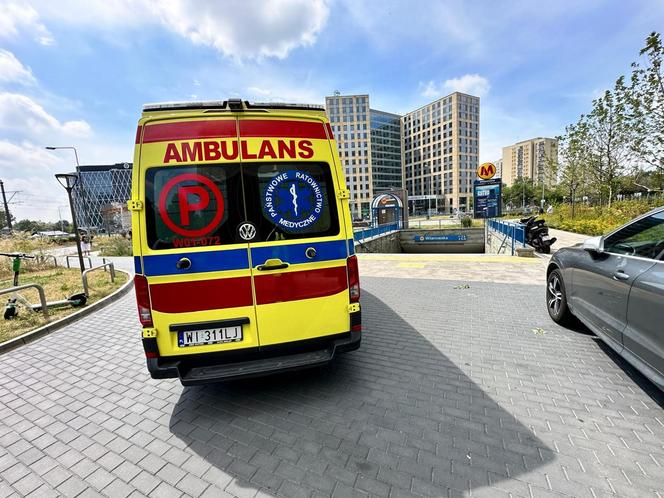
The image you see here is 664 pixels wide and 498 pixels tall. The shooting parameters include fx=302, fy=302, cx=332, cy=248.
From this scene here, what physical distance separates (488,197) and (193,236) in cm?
→ 1956

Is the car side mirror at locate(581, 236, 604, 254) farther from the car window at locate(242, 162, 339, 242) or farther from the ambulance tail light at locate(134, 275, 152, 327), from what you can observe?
the ambulance tail light at locate(134, 275, 152, 327)

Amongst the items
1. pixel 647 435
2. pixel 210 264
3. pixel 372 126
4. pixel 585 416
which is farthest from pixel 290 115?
pixel 372 126

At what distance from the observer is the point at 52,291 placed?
8688 millimetres

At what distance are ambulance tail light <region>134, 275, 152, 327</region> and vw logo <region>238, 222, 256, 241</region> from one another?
929 mm

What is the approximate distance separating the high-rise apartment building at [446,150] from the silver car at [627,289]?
8827cm

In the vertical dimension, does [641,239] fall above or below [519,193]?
below

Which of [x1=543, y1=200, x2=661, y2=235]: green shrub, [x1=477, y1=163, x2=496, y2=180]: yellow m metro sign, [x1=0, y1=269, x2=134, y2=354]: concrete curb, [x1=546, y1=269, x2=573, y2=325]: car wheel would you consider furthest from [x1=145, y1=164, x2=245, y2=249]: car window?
[x1=477, y1=163, x2=496, y2=180]: yellow m metro sign

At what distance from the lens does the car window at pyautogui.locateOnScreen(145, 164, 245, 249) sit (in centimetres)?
271

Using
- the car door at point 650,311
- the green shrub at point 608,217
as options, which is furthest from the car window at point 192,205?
the green shrub at point 608,217

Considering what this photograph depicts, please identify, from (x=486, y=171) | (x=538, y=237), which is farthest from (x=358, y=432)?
(x=486, y=171)

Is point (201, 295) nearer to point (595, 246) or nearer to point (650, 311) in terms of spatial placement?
point (650, 311)

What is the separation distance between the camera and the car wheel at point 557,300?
4.50 m

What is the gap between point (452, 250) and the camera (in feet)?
83.8

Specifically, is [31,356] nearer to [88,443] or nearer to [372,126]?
[88,443]
